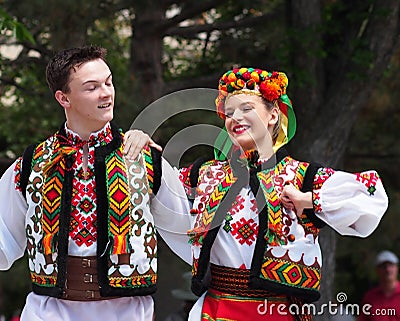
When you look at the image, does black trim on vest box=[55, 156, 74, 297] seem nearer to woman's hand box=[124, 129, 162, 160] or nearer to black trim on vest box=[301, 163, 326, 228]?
woman's hand box=[124, 129, 162, 160]

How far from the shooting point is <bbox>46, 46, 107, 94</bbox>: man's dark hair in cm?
360

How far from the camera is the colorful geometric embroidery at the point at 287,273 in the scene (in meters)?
3.67

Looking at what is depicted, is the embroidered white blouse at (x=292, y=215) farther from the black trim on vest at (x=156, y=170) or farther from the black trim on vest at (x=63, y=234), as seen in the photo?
the black trim on vest at (x=63, y=234)

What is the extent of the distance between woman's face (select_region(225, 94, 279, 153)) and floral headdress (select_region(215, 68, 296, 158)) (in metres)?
0.03

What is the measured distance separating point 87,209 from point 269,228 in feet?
2.17

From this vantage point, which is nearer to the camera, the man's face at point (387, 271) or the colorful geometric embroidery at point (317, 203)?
the colorful geometric embroidery at point (317, 203)

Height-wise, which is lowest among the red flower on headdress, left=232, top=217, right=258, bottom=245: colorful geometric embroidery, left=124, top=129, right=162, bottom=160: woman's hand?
left=232, top=217, right=258, bottom=245: colorful geometric embroidery

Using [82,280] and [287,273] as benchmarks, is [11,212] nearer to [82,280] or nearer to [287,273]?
[82,280]

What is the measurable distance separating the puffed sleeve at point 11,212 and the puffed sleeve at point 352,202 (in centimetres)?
107

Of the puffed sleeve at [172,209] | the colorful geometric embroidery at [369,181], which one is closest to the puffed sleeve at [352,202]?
the colorful geometric embroidery at [369,181]

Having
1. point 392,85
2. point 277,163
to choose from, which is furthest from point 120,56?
point 277,163

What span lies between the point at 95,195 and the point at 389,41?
425cm

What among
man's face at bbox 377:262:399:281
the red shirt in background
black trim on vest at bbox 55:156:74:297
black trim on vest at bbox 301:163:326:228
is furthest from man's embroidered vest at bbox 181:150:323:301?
man's face at bbox 377:262:399:281

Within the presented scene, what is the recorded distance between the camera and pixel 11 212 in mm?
3695
